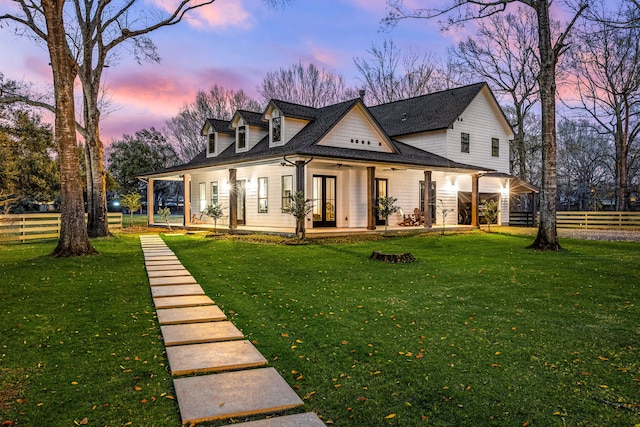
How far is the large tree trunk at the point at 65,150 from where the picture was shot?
404 inches

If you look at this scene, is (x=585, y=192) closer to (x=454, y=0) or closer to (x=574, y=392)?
(x=454, y=0)

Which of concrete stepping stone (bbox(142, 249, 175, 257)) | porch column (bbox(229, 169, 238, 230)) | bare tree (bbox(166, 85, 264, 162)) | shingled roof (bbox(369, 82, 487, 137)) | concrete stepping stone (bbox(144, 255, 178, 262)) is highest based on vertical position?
bare tree (bbox(166, 85, 264, 162))

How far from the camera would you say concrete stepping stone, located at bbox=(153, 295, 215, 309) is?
5.63m

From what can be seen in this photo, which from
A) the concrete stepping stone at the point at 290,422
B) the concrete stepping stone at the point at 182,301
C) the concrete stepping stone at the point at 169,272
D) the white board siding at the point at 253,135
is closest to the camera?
the concrete stepping stone at the point at 290,422

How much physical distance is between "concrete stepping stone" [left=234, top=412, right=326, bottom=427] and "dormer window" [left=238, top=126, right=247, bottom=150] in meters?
18.1

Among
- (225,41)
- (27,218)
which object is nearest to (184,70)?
(225,41)

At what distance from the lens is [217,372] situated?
3.44 meters

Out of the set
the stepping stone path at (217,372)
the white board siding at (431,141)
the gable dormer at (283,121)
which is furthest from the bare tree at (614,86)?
the stepping stone path at (217,372)

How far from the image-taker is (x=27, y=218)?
15.0 metres

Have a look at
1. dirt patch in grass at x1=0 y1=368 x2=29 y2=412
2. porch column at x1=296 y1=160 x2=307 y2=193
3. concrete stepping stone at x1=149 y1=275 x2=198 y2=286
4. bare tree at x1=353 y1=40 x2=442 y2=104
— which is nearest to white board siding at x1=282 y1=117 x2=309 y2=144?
porch column at x1=296 y1=160 x2=307 y2=193

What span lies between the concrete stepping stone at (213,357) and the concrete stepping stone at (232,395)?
0.49 ft

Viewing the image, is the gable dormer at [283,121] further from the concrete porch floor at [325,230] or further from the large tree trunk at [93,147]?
the large tree trunk at [93,147]

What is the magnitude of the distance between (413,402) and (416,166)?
15920mm

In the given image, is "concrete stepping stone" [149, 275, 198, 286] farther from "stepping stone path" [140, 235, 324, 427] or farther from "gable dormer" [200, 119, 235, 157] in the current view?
"gable dormer" [200, 119, 235, 157]
